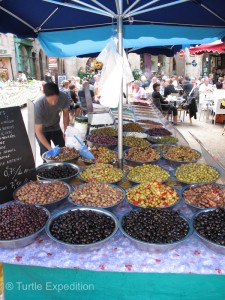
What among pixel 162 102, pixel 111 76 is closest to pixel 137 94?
pixel 162 102

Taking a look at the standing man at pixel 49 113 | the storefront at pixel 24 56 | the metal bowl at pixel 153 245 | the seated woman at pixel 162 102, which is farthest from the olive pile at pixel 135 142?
the storefront at pixel 24 56

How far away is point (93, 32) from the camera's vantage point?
4383 mm

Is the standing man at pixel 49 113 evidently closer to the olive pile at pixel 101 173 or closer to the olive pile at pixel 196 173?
the olive pile at pixel 101 173

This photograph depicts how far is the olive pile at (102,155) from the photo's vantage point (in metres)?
3.27

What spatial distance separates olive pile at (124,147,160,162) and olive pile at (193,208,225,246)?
4.08ft

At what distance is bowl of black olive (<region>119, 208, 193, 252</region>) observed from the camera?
176cm

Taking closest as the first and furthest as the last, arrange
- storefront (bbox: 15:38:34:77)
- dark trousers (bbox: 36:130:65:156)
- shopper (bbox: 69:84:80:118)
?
dark trousers (bbox: 36:130:65:156), shopper (bbox: 69:84:80:118), storefront (bbox: 15:38:34:77)

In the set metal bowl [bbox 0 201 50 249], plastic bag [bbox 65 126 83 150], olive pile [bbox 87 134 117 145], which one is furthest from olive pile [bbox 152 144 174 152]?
metal bowl [bbox 0 201 50 249]

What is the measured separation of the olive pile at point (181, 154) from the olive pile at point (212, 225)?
121 cm

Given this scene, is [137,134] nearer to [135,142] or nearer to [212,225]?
[135,142]

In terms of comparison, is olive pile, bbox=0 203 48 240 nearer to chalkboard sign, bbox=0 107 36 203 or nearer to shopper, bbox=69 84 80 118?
chalkboard sign, bbox=0 107 36 203

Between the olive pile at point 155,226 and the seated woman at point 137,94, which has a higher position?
the seated woman at point 137,94

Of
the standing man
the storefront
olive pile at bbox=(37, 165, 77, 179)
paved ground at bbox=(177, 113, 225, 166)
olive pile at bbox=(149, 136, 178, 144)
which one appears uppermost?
the storefront

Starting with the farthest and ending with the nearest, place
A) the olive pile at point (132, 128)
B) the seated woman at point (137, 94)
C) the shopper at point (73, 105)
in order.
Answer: the seated woman at point (137, 94) → the shopper at point (73, 105) → the olive pile at point (132, 128)
